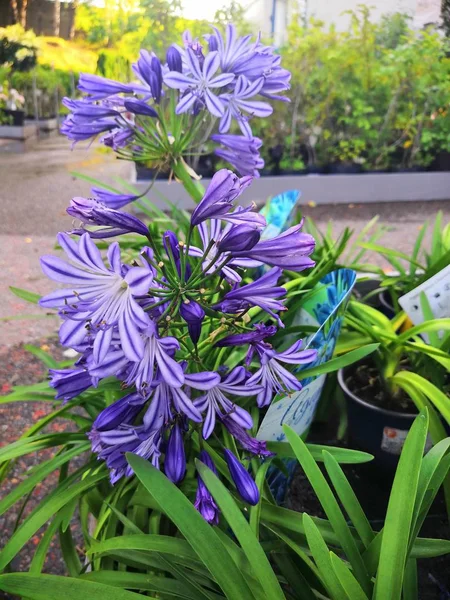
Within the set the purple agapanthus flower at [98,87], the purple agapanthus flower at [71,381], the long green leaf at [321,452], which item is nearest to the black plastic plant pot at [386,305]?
the long green leaf at [321,452]

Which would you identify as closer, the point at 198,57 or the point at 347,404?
the point at 198,57

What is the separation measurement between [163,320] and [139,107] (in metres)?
0.46

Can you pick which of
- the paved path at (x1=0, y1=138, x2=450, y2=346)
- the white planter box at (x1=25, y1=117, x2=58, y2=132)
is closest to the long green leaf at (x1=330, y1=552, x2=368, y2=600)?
the paved path at (x1=0, y1=138, x2=450, y2=346)

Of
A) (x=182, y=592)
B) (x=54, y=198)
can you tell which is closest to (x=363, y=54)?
(x=54, y=198)

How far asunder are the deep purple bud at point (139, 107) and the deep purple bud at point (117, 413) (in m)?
0.49

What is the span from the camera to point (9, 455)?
73cm

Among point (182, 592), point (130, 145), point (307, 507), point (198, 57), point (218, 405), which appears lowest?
point (307, 507)

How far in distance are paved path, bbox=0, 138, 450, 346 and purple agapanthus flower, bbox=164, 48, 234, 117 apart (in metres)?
0.78

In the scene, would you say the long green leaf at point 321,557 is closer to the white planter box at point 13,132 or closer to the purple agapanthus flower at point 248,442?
the purple agapanthus flower at point 248,442

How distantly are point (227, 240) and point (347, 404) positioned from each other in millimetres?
584

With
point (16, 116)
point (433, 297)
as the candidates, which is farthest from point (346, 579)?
point (16, 116)

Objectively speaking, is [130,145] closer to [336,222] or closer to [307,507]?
[307,507]

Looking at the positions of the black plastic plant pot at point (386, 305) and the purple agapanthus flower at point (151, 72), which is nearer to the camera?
the purple agapanthus flower at point (151, 72)

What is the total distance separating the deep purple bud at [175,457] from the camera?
570 mm
